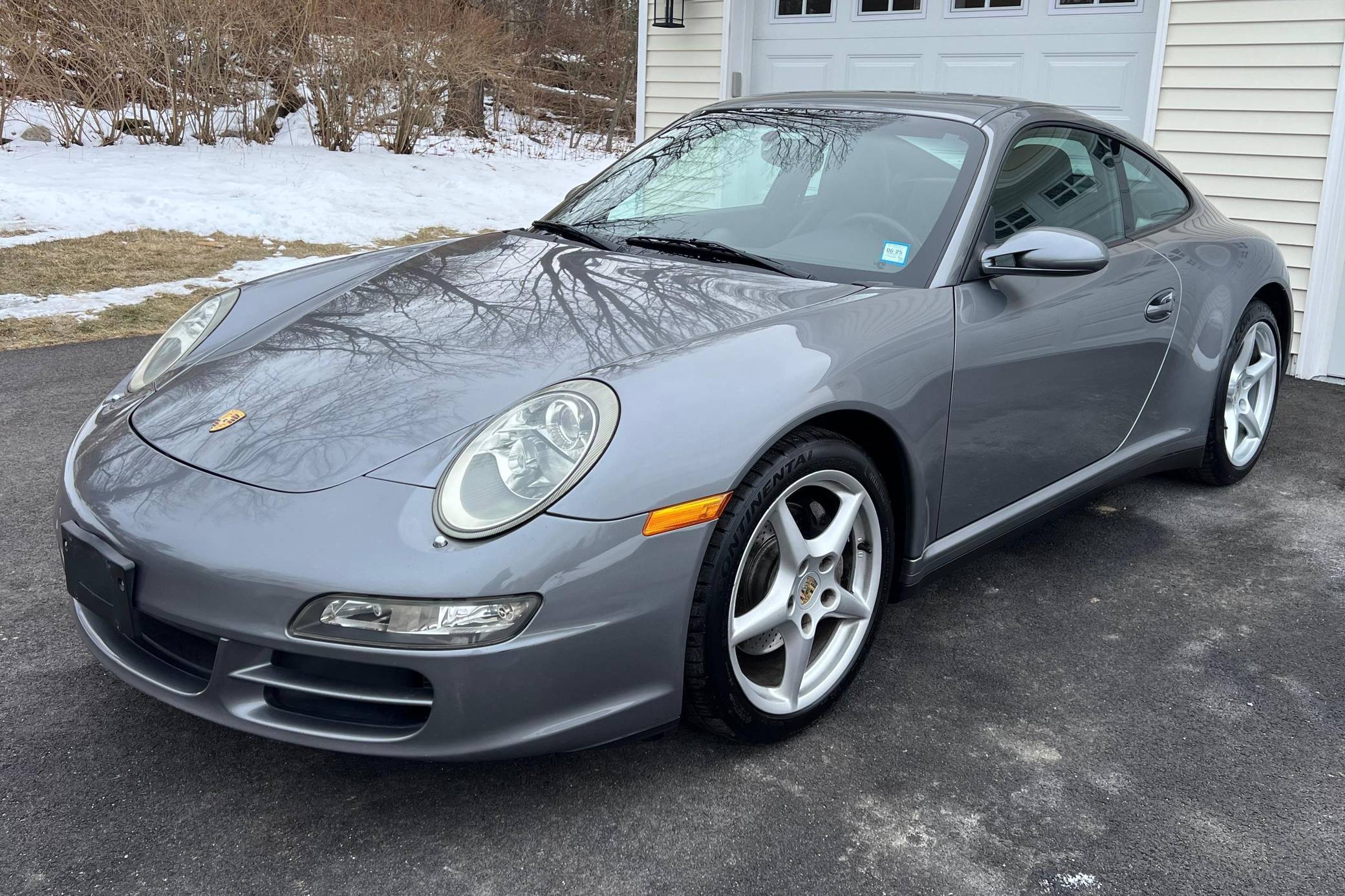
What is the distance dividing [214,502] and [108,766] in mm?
656

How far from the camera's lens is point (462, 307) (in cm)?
266

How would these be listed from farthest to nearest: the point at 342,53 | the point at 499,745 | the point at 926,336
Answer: the point at 342,53 < the point at 926,336 < the point at 499,745

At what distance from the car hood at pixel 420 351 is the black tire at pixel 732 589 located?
1.08 ft

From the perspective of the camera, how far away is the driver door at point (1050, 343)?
275cm

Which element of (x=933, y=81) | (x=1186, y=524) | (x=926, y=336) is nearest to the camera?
(x=926, y=336)

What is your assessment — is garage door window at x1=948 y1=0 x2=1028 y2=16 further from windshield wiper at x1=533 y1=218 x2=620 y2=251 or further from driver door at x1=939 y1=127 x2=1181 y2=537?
windshield wiper at x1=533 y1=218 x2=620 y2=251

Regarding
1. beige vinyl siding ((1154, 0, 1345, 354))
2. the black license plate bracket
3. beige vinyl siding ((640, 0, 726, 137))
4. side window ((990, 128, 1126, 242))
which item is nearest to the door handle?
side window ((990, 128, 1126, 242))

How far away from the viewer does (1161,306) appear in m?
3.39

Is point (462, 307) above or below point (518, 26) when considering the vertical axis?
below

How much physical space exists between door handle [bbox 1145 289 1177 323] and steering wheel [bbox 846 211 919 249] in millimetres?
933

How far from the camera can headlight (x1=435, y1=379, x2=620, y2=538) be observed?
1951 millimetres

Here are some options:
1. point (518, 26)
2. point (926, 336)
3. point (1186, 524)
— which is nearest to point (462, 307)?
point (926, 336)

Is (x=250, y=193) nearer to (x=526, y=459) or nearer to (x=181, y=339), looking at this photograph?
(x=181, y=339)

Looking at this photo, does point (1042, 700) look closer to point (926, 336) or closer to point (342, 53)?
point (926, 336)
